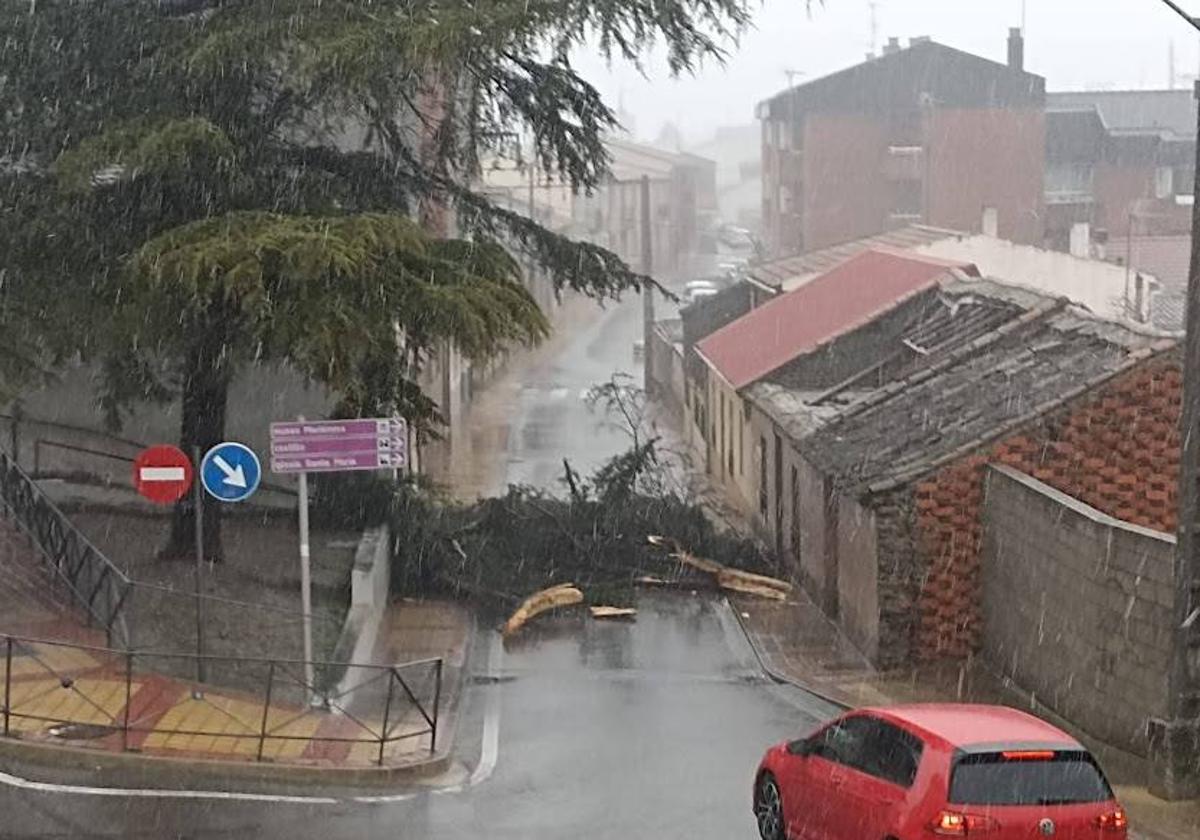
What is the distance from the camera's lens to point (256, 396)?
26.8m

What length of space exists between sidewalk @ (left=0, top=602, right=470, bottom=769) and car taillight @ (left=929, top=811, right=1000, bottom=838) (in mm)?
5692

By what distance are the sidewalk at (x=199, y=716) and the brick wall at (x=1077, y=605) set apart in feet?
20.7

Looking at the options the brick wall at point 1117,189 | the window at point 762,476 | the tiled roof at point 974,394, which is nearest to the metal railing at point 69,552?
the tiled roof at point 974,394

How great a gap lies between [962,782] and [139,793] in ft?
20.8

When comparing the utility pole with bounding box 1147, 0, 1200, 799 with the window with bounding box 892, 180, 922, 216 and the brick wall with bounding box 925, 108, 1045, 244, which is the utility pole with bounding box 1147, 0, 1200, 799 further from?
the window with bounding box 892, 180, 922, 216

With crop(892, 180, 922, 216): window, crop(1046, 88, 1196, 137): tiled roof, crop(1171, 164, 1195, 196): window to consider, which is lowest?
crop(892, 180, 922, 216): window

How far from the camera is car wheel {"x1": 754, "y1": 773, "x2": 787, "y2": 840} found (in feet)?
41.7

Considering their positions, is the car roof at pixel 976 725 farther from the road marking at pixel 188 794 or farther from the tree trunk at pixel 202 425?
the tree trunk at pixel 202 425

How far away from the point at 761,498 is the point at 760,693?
12.1 metres

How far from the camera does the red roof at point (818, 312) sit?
1364 inches

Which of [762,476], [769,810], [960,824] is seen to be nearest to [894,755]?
[960,824]

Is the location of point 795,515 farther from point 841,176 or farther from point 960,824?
point 841,176

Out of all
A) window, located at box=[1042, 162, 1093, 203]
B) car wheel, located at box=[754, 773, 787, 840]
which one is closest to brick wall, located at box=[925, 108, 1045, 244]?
window, located at box=[1042, 162, 1093, 203]

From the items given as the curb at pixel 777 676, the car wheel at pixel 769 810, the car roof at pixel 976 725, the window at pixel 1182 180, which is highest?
the window at pixel 1182 180
